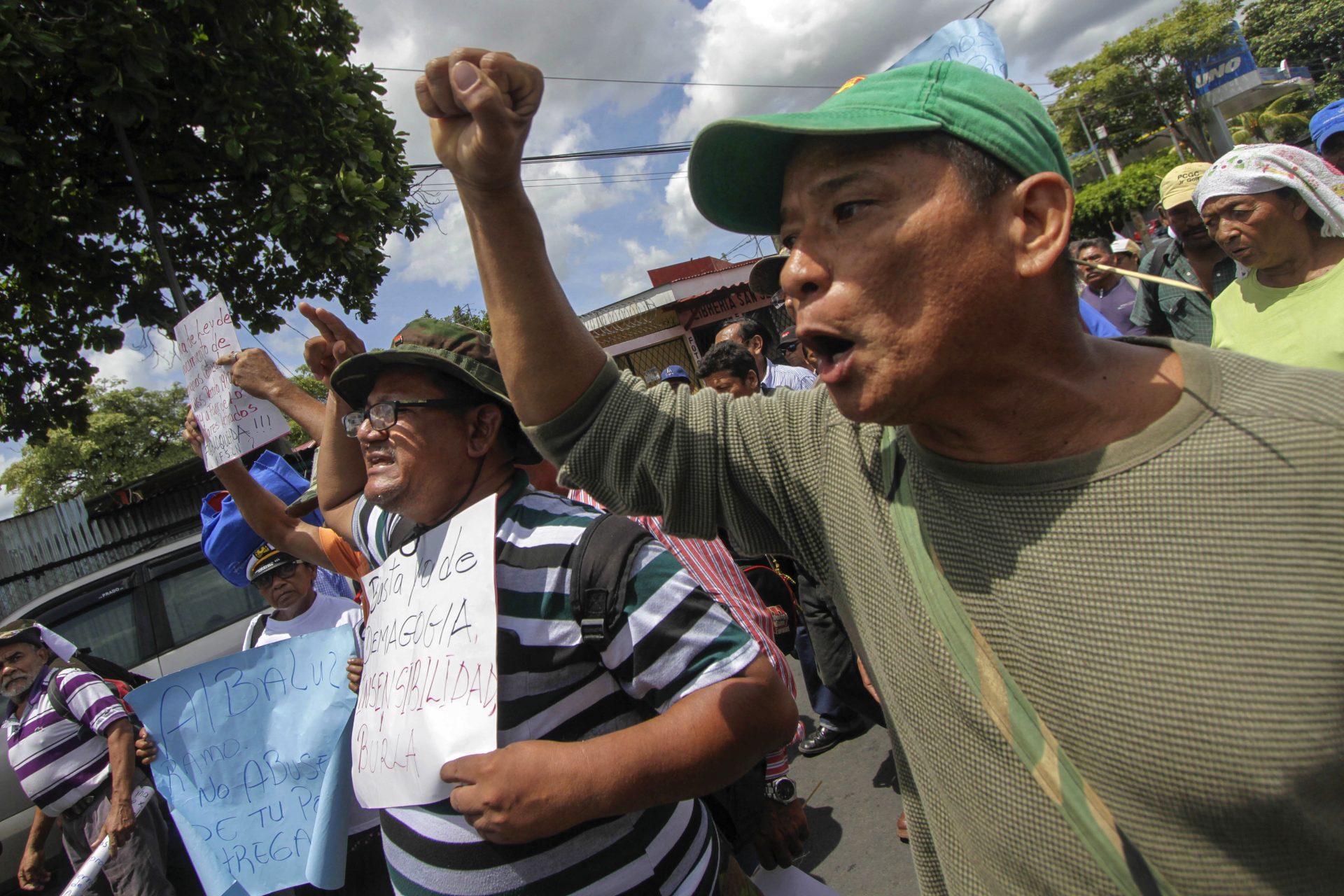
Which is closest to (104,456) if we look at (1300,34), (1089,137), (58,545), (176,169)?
(58,545)

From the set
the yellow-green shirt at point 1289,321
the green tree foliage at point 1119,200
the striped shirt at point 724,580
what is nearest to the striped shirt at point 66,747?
the striped shirt at point 724,580

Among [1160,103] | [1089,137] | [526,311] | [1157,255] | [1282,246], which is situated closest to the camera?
[526,311]

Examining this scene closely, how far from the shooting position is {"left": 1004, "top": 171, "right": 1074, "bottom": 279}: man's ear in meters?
0.92

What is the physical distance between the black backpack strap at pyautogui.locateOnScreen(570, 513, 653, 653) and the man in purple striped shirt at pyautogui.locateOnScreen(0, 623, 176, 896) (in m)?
3.19

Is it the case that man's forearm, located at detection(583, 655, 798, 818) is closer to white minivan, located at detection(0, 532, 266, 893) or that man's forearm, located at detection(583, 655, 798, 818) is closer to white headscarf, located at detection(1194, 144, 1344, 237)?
white headscarf, located at detection(1194, 144, 1344, 237)

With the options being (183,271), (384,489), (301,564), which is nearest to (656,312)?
(183,271)

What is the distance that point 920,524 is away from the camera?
39.2 inches

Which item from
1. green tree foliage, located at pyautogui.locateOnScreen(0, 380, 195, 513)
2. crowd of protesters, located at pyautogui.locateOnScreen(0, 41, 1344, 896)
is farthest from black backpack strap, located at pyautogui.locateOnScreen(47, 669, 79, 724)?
green tree foliage, located at pyautogui.locateOnScreen(0, 380, 195, 513)

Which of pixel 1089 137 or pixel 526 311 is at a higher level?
pixel 1089 137

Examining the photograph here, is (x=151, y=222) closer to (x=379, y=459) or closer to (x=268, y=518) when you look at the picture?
(x=268, y=518)

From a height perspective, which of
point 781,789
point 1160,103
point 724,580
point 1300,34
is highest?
point 1300,34

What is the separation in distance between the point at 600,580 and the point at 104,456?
110 feet

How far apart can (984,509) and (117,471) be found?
3395 cm

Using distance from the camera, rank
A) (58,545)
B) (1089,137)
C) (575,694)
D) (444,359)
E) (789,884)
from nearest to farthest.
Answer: (575,694) < (444,359) < (789,884) < (58,545) < (1089,137)
